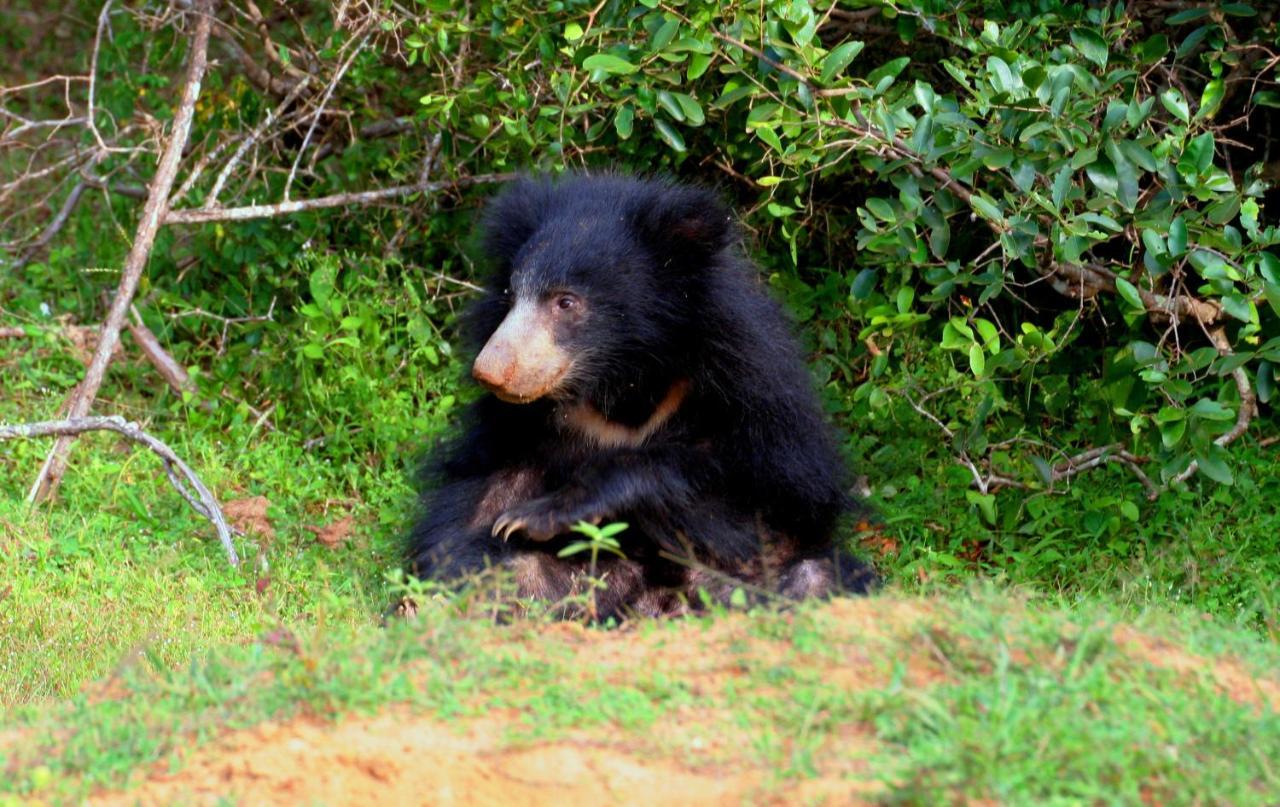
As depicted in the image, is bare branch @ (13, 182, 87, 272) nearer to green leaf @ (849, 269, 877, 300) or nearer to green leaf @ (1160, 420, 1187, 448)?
green leaf @ (849, 269, 877, 300)

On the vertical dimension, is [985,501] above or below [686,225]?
below

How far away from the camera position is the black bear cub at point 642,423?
16.4 ft

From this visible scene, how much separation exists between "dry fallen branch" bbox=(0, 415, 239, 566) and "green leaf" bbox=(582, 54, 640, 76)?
83.1 inches

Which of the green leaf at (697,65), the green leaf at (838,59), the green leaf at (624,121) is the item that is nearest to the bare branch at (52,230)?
the green leaf at (624,121)

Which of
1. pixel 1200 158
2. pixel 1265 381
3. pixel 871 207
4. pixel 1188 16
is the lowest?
pixel 1265 381

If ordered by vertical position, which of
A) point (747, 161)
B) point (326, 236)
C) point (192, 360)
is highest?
point (747, 161)

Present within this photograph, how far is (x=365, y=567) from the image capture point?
5.96 meters

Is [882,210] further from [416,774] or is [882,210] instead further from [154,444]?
[416,774]

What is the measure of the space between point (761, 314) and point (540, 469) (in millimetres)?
892

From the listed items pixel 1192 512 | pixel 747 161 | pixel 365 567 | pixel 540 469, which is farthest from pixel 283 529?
pixel 1192 512

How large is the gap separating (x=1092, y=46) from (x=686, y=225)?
150 cm

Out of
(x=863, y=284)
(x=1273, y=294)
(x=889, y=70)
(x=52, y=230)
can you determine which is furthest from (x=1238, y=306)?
(x=52, y=230)

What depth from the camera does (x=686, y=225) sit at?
5.17 metres

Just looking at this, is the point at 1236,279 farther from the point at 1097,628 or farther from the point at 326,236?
the point at 326,236
